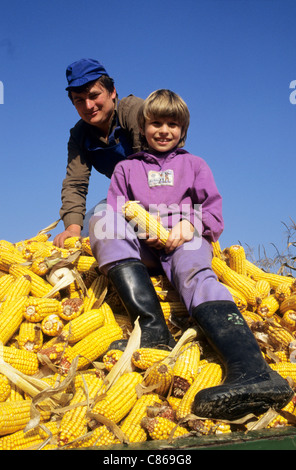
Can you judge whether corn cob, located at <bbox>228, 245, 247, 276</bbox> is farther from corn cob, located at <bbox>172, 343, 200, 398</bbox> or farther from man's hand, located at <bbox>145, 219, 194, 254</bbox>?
corn cob, located at <bbox>172, 343, 200, 398</bbox>

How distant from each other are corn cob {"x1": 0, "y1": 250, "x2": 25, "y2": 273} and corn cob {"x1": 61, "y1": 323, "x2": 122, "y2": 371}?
1663mm

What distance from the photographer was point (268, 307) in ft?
13.4

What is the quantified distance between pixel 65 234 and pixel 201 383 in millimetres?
3185

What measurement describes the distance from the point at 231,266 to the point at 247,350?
6.32 ft

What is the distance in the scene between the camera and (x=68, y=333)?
11.1 ft

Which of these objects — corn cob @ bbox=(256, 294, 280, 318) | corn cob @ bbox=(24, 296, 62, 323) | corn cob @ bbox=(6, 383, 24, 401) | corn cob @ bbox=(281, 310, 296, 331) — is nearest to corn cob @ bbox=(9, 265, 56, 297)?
corn cob @ bbox=(24, 296, 62, 323)

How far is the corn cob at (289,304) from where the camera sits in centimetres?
412


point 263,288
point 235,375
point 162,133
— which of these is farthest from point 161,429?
point 162,133

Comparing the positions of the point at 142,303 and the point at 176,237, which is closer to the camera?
the point at 142,303

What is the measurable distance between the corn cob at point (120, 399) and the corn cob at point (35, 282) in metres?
1.51

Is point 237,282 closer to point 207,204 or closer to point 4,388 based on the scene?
point 207,204

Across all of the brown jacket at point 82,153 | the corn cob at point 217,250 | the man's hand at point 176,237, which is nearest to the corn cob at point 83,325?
the man's hand at point 176,237

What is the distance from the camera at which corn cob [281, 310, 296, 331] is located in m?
4.00
